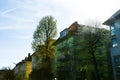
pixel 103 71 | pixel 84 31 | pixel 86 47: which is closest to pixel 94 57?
pixel 86 47

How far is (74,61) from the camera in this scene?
44.2m

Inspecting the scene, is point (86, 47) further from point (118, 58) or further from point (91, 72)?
point (91, 72)

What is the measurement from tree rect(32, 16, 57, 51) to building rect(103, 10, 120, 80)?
52.2ft

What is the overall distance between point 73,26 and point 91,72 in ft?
44.5

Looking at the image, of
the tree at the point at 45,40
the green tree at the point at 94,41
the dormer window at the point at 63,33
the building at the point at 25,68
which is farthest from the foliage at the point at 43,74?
the building at the point at 25,68

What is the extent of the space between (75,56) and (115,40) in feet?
33.5

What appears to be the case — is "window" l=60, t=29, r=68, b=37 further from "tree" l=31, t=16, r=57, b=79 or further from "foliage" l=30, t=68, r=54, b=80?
"foliage" l=30, t=68, r=54, b=80

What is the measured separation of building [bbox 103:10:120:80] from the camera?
108 ft

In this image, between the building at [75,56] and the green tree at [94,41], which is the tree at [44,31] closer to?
the building at [75,56]

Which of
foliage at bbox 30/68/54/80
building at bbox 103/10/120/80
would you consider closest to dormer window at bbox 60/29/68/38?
foliage at bbox 30/68/54/80

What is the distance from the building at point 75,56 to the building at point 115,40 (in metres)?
2.75

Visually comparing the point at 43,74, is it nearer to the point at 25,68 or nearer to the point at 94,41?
the point at 94,41

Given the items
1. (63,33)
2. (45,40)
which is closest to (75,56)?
(45,40)

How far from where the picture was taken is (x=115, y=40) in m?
34.7
